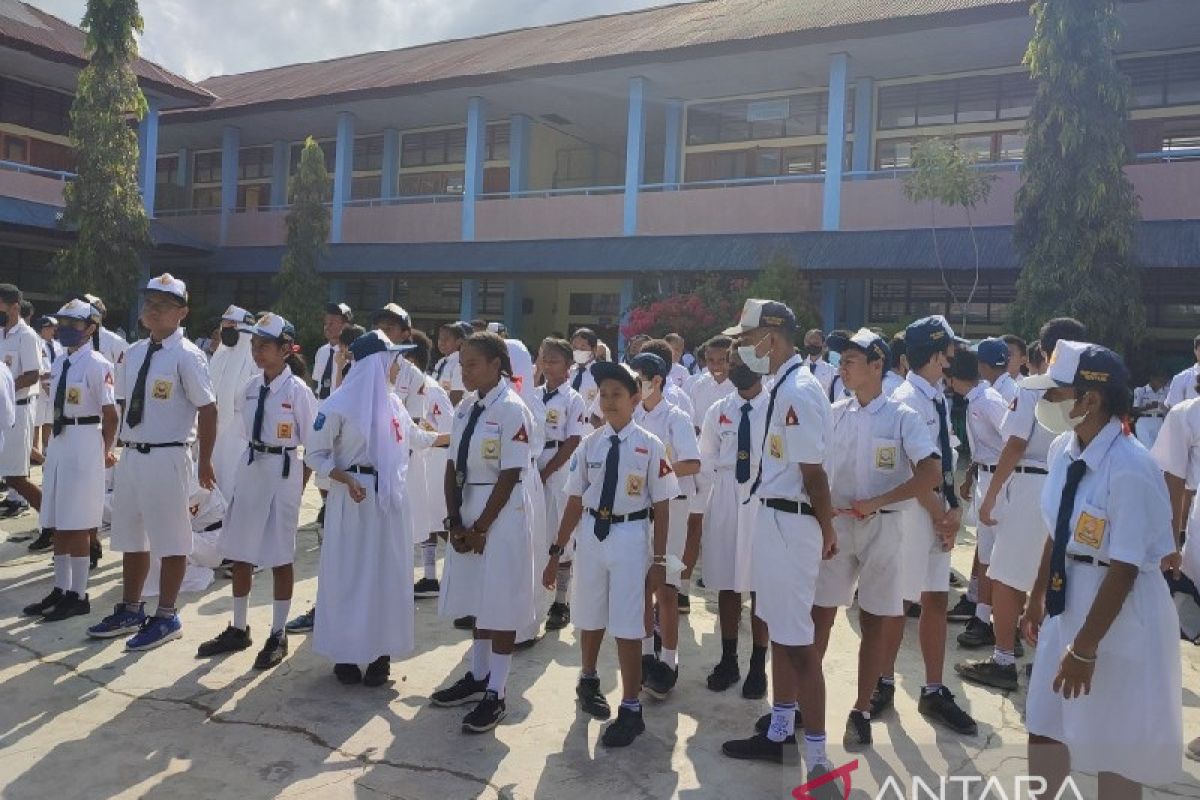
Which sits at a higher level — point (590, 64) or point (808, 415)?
point (590, 64)

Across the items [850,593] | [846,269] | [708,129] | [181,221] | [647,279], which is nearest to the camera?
[850,593]

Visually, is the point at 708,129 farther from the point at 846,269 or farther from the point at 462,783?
the point at 462,783

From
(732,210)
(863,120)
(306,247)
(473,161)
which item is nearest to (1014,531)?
(732,210)

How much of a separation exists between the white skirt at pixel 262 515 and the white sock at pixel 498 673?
1641mm

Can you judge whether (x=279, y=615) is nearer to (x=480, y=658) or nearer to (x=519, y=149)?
(x=480, y=658)

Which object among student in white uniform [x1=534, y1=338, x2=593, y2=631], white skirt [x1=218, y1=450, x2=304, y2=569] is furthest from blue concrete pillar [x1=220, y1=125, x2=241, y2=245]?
white skirt [x1=218, y1=450, x2=304, y2=569]

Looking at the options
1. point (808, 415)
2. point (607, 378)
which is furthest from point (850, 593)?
point (607, 378)

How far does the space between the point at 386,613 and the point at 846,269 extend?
45.3 ft

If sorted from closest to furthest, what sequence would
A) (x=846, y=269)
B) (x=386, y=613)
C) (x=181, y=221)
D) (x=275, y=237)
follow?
(x=386, y=613)
(x=846, y=269)
(x=275, y=237)
(x=181, y=221)

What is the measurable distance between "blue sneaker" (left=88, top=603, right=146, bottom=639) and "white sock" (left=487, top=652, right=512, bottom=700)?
104 inches

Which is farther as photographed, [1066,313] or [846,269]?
[846,269]

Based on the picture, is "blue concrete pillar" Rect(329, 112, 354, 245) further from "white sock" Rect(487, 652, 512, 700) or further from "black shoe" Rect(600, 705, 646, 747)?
"black shoe" Rect(600, 705, 646, 747)

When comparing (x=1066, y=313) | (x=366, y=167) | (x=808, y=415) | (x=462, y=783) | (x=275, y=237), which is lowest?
(x=462, y=783)

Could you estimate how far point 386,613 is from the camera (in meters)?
5.21
